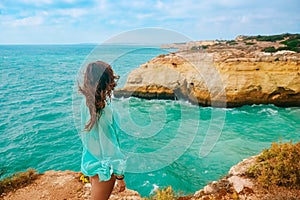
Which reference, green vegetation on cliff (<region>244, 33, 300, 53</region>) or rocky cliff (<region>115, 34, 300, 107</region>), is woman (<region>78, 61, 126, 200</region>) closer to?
rocky cliff (<region>115, 34, 300, 107</region>)

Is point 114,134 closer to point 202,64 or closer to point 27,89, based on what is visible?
point 202,64

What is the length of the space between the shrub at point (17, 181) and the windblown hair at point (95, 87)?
4.45m

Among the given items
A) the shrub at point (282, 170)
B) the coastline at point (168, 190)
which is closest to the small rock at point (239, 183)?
the coastline at point (168, 190)

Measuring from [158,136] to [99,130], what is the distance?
10947 millimetres

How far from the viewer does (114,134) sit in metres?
2.78

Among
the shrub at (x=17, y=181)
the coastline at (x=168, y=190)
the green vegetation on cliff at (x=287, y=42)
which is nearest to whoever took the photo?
the coastline at (x=168, y=190)

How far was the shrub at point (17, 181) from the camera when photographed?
19.2 feet

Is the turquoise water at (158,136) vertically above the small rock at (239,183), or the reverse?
the small rock at (239,183)

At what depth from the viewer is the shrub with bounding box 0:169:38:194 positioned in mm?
5855

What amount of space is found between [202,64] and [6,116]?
15.7 metres

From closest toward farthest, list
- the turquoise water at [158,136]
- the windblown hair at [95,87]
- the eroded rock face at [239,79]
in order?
1. the windblown hair at [95,87]
2. the turquoise water at [158,136]
3. the eroded rock face at [239,79]

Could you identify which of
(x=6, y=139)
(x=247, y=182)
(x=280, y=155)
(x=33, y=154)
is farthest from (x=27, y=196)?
(x=6, y=139)

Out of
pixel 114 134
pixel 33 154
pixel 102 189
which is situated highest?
pixel 114 134

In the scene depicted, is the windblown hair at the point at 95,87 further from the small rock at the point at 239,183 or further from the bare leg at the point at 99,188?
the small rock at the point at 239,183
